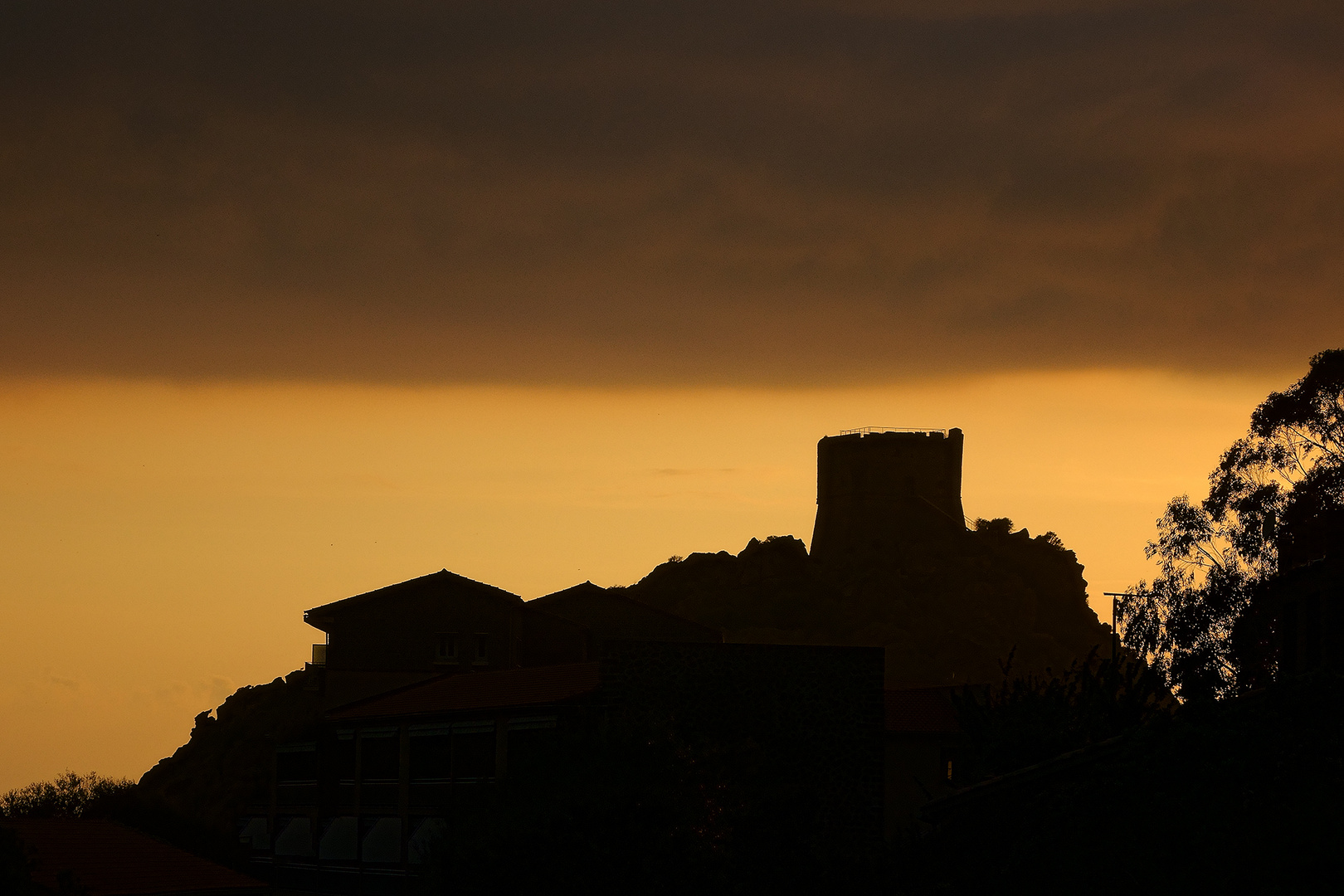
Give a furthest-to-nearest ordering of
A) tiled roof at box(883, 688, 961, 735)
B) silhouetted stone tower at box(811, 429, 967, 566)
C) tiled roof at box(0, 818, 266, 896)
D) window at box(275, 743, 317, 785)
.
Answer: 1. silhouetted stone tower at box(811, 429, 967, 566)
2. tiled roof at box(883, 688, 961, 735)
3. window at box(275, 743, 317, 785)
4. tiled roof at box(0, 818, 266, 896)

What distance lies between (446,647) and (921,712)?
838 inches

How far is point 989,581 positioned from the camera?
127 meters

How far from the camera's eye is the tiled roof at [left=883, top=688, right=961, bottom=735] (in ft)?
191

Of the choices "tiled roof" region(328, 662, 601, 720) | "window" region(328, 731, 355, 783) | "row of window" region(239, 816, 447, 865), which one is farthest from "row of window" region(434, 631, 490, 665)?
"window" region(328, 731, 355, 783)

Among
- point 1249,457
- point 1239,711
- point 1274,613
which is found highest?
point 1249,457

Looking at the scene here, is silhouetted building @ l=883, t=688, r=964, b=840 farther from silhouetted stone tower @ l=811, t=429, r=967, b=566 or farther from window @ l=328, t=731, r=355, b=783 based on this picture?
silhouetted stone tower @ l=811, t=429, r=967, b=566

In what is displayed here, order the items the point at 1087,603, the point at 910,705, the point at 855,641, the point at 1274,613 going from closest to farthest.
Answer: the point at 1274,613 < the point at 910,705 < the point at 855,641 < the point at 1087,603

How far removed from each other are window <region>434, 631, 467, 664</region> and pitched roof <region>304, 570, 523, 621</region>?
2121mm

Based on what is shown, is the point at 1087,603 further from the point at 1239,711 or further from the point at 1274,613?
the point at 1239,711

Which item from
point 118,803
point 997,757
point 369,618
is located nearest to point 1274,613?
point 997,757

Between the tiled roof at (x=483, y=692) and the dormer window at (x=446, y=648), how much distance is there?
14418 millimetres

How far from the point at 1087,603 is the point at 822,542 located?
80.7 ft

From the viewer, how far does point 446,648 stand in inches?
2709

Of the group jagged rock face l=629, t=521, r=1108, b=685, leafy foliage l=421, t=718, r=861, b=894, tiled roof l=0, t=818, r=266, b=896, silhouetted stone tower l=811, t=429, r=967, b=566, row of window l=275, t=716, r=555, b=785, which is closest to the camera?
leafy foliage l=421, t=718, r=861, b=894
